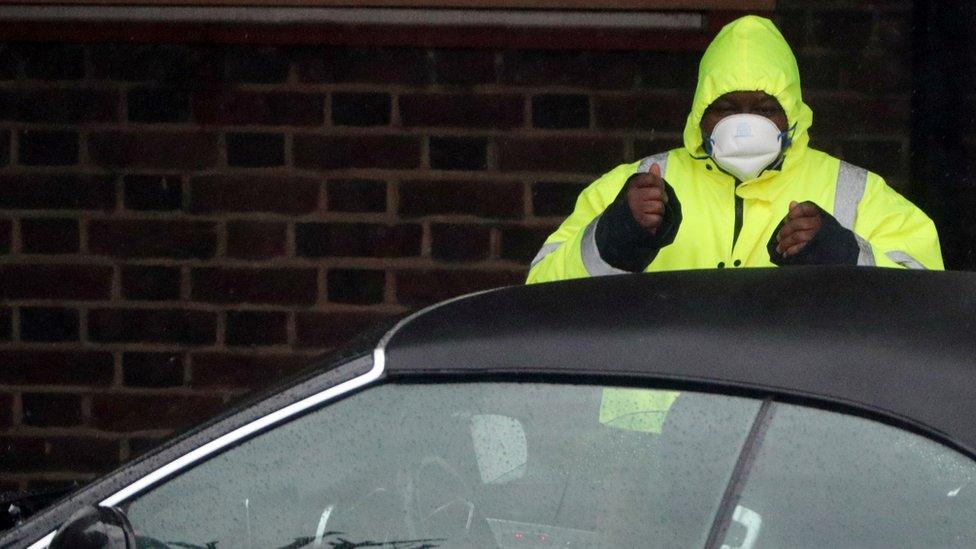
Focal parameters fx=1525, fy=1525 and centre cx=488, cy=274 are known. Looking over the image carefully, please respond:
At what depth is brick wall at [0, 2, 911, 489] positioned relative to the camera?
5.17 meters

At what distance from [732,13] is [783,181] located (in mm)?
1633

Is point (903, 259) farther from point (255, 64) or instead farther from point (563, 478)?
point (255, 64)

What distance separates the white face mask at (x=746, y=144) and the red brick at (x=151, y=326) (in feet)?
7.88

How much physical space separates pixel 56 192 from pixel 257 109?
756 mm

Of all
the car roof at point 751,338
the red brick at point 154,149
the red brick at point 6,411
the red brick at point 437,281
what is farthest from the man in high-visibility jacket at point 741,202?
the red brick at point 6,411

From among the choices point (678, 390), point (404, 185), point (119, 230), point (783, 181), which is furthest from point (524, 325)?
A: point (119, 230)

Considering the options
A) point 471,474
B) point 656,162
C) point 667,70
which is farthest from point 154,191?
point 471,474

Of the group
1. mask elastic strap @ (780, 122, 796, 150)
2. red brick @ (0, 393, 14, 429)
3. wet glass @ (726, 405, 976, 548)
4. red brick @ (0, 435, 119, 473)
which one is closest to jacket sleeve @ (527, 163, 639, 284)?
mask elastic strap @ (780, 122, 796, 150)

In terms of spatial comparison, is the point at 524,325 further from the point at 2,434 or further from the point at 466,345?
the point at 2,434

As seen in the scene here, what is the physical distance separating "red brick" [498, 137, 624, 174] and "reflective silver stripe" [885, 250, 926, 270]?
191 centimetres

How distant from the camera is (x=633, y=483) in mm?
2170

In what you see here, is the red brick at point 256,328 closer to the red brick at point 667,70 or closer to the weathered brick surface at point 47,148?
the weathered brick surface at point 47,148

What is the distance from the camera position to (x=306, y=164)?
205 inches

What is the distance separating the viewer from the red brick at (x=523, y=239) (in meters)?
5.20
